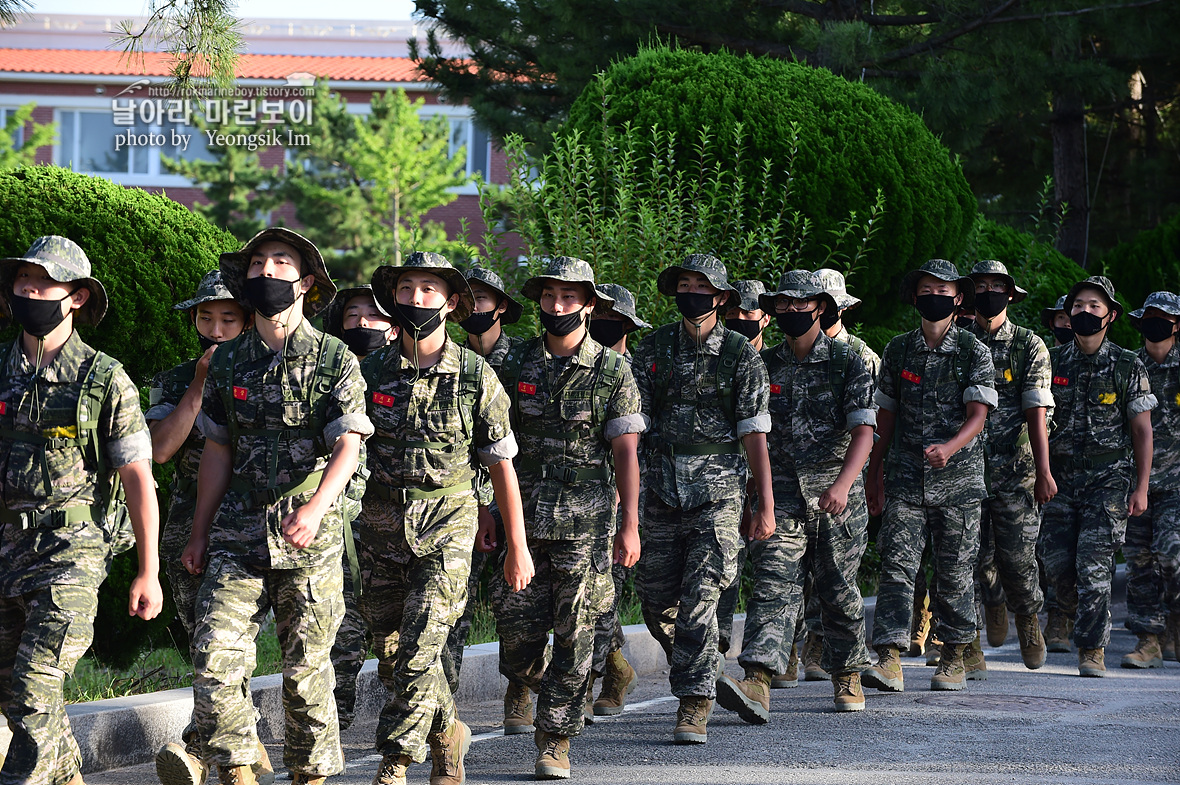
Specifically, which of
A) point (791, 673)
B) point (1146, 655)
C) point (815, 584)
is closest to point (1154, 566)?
point (1146, 655)

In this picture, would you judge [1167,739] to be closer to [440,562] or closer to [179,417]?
[440,562]

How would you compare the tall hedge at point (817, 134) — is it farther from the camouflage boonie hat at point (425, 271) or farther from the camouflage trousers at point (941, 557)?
the camouflage boonie hat at point (425, 271)

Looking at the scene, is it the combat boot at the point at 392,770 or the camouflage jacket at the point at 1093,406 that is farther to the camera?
the camouflage jacket at the point at 1093,406

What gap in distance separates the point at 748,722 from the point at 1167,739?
2099 mm

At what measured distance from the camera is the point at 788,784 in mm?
6305

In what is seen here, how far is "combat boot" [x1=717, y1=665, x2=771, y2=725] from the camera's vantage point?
763cm

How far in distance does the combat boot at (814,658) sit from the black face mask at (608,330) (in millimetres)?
2489

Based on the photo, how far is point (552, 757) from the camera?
21.4ft

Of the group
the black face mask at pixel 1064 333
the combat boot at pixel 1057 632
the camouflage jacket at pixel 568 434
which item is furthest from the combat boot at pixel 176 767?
the black face mask at pixel 1064 333

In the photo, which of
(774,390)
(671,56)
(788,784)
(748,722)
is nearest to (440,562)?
(788,784)

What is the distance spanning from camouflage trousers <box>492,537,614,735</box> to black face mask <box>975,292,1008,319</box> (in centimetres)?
386

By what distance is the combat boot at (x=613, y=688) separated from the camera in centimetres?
828

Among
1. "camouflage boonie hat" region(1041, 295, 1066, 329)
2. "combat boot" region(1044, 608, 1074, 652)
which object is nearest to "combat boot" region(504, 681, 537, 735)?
"combat boot" region(1044, 608, 1074, 652)

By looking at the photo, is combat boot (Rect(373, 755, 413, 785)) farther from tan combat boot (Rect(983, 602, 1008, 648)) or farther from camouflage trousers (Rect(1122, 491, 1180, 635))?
camouflage trousers (Rect(1122, 491, 1180, 635))
